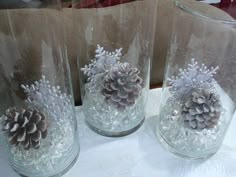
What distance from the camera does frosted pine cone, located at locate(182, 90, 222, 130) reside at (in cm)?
45

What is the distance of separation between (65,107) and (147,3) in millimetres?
210

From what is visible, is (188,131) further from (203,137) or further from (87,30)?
(87,30)

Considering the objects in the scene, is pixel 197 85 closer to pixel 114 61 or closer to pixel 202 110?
pixel 202 110

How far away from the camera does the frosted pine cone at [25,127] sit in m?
0.41

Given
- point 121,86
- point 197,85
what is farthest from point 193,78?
point 121,86

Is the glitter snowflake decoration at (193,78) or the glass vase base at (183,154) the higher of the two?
the glitter snowflake decoration at (193,78)

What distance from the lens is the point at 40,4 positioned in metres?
0.42

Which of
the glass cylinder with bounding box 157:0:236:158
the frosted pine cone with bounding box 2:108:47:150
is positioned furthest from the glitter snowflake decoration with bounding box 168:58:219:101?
the frosted pine cone with bounding box 2:108:47:150

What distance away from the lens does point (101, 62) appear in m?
0.52

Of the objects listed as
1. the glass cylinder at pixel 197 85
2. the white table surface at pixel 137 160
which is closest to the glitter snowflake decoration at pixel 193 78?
the glass cylinder at pixel 197 85

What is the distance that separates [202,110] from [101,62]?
19 cm

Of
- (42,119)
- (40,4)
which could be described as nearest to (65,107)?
(42,119)

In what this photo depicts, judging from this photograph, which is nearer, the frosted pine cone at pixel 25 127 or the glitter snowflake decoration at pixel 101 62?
the frosted pine cone at pixel 25 127

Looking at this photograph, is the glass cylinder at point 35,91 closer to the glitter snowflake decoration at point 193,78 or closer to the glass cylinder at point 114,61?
the glass cylinder at point 114,61
